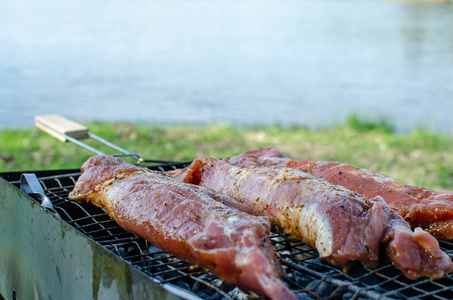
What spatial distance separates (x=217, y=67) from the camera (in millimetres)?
22203

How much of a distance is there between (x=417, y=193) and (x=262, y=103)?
1374 centimetres

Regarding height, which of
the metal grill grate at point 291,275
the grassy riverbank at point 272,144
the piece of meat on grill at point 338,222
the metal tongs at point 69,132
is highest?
the metal tongs at point 69,132

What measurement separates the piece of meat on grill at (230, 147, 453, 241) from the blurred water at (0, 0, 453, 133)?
7.27 metres

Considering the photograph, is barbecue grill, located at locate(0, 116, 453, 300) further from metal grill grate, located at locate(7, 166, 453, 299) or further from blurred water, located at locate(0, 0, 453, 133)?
blurred water, located at locate(0, 0, 453, 133)

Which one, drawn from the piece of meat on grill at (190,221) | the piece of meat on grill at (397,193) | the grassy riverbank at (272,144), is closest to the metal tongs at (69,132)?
the piece of meat on grill at (190,221)

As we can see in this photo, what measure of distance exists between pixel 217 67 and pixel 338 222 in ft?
65.9

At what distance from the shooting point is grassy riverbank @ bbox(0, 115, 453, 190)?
7.67 m

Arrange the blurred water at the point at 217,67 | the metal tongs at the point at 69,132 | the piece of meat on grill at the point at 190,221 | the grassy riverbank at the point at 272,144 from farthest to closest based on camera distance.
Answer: the blurred water at the point at 217,67 < the grassy riverbank at the point at 272,144 < the metal tongs at the point at 69,132 < the piece of meat on grill at the point at 190,221

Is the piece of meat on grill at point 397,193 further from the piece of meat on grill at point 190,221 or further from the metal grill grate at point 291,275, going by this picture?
the piece of meat on grill at point 190,221

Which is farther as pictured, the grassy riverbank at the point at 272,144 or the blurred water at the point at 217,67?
the blurred water at the point at 217,67

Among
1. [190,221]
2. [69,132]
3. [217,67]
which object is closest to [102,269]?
[190,221]

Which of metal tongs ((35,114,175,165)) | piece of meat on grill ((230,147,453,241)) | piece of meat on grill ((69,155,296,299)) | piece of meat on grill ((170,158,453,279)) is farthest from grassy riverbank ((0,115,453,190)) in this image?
piece of meat on grill ((170,158,453,279))

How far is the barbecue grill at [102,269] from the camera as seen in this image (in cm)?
231

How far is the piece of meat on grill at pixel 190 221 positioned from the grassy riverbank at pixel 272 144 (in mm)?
4195
